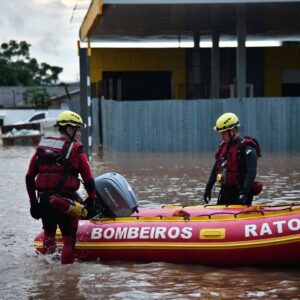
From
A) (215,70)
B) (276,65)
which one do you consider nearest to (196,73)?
(276,65)

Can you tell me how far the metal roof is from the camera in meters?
25.7

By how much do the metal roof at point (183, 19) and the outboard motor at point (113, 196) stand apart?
49.2 ft

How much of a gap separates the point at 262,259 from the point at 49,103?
61536 mm

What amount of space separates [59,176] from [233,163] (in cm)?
217

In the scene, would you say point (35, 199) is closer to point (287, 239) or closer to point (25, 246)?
point (25, 246)

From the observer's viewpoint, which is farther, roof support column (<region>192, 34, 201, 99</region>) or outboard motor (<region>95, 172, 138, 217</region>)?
roof support column (<region>192, 34, 201, 99</region>)

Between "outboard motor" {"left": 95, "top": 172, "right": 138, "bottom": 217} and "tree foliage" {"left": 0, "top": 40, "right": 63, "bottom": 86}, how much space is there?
8835cm

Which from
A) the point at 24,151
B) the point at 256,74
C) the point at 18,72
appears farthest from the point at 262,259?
the point at 18,72

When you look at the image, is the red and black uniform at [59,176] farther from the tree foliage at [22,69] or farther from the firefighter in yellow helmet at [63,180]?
the tree foliage at [22,69]

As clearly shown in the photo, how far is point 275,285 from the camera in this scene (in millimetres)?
8086

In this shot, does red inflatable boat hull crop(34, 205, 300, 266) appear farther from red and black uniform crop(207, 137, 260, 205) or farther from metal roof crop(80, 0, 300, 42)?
metal roof crop(80, 0, 300, 42)

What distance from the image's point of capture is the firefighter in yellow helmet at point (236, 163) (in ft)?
31.2

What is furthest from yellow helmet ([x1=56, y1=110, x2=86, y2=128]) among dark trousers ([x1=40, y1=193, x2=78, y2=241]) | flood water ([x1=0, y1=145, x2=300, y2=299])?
flood water ([x1=0, y1=145, x2=300, y2=299])

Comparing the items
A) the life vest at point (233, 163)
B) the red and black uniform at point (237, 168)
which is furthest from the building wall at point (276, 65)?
the life vest at point (233, 163)
